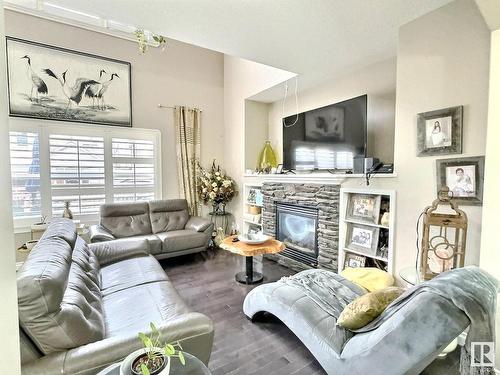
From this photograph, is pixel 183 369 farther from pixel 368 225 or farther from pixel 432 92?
pixel 432 92

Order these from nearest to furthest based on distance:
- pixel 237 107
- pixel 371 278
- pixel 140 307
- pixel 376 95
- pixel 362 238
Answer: pixel 140 307, pixel 371 278, pixel 362 238, pixel 376 95, pixel 237 107

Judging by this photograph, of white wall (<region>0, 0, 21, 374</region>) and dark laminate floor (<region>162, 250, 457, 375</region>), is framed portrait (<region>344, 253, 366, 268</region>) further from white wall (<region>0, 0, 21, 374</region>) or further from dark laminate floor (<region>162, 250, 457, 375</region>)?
white wall (<region>0, 0, 21, 374</region>)

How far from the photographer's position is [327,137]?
321cm

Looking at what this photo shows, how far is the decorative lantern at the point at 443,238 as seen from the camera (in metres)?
1.76

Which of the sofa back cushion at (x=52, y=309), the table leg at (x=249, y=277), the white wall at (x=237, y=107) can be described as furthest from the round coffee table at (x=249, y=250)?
the white wall at (x=237, y=107)

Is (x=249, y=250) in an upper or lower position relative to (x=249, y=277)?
upper

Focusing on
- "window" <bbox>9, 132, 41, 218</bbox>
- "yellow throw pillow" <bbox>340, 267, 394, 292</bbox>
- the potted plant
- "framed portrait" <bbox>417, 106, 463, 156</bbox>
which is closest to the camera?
the potted plant

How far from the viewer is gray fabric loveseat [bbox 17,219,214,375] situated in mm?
1085

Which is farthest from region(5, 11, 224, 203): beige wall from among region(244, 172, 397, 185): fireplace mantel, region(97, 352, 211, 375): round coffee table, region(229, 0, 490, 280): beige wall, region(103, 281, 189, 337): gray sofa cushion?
region(97, 352, 211, 375): round coffee table

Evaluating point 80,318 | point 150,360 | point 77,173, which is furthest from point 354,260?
point 77,173

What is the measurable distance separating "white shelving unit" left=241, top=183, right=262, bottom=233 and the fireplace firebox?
59cm

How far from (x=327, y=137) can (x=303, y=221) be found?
45.9 inches

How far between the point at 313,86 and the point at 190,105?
2338 millimetres

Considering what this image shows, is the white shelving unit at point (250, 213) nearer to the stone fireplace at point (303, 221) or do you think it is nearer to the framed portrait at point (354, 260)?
the stone fireplace at point (303, 221)
